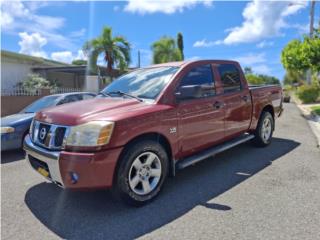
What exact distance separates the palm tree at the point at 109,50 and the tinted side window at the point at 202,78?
16009 mm

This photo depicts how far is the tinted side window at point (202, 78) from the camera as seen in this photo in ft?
15.3

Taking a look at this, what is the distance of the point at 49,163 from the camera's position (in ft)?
11.8

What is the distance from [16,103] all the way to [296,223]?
13.1 m

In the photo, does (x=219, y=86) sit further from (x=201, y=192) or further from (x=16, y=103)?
(x=16, y=103)

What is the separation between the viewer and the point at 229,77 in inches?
221

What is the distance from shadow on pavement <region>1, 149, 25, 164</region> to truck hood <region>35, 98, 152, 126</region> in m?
2.90

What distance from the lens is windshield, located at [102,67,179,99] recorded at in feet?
14.5

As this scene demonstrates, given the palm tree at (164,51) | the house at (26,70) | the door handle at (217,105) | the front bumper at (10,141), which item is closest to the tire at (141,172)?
the door handle at (217,105)

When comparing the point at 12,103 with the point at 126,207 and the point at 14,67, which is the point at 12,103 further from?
the point at 126,207

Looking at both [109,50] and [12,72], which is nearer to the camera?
[12,72]

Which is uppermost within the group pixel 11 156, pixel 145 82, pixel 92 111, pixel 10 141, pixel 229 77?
pixel 229 77

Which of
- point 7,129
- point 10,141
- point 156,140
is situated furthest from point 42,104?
point 156,140

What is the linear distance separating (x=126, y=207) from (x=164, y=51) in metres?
29.3

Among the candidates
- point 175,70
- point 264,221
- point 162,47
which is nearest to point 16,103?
point 175,70
